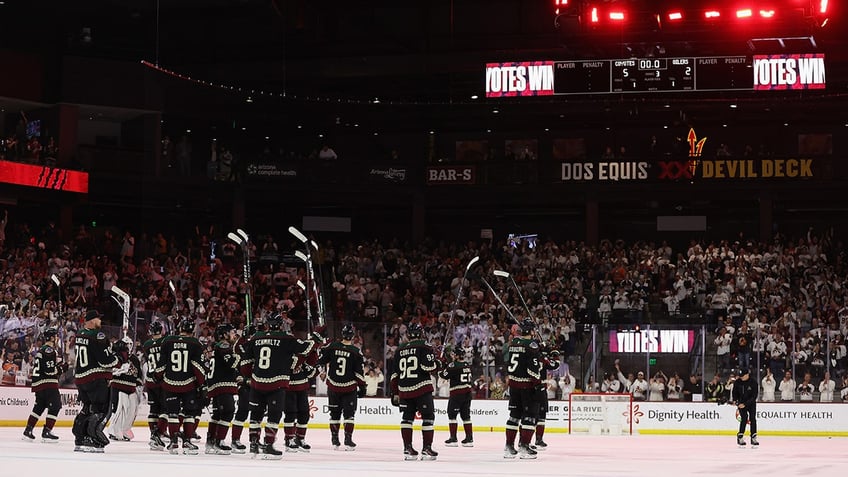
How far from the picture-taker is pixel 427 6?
132 ft

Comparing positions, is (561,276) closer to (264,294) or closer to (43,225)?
(264,294)

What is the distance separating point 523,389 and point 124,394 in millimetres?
6953

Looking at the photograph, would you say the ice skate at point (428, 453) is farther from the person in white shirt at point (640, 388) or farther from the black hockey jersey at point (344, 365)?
the person in white shirt at point (640, 388)

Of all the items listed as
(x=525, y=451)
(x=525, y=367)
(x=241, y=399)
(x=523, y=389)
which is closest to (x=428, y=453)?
(x=525, y=451)

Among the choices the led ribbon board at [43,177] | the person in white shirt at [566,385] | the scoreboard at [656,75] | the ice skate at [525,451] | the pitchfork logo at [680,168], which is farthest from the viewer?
the pitchfork logo at [680,168]

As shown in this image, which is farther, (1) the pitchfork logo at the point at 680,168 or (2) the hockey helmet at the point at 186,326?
(1) the pitchfork logo at the point at 680,168

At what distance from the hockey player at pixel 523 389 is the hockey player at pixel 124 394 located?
5896 millimetres

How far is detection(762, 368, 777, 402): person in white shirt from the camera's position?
81.9 ft

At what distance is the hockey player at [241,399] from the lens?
16203 millimetres

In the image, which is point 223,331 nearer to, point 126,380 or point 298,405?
point 298,405

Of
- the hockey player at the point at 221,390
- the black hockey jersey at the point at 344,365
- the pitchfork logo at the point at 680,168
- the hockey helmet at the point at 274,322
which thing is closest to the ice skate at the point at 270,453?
the hockey player at the point at 221,390

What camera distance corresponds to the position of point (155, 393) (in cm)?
1698

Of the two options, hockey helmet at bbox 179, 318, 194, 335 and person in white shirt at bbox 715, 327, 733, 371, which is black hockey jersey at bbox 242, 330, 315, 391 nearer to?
hockey helmet at bbox 179, 318, 194, 335

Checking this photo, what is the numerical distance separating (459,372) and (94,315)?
6.27m
